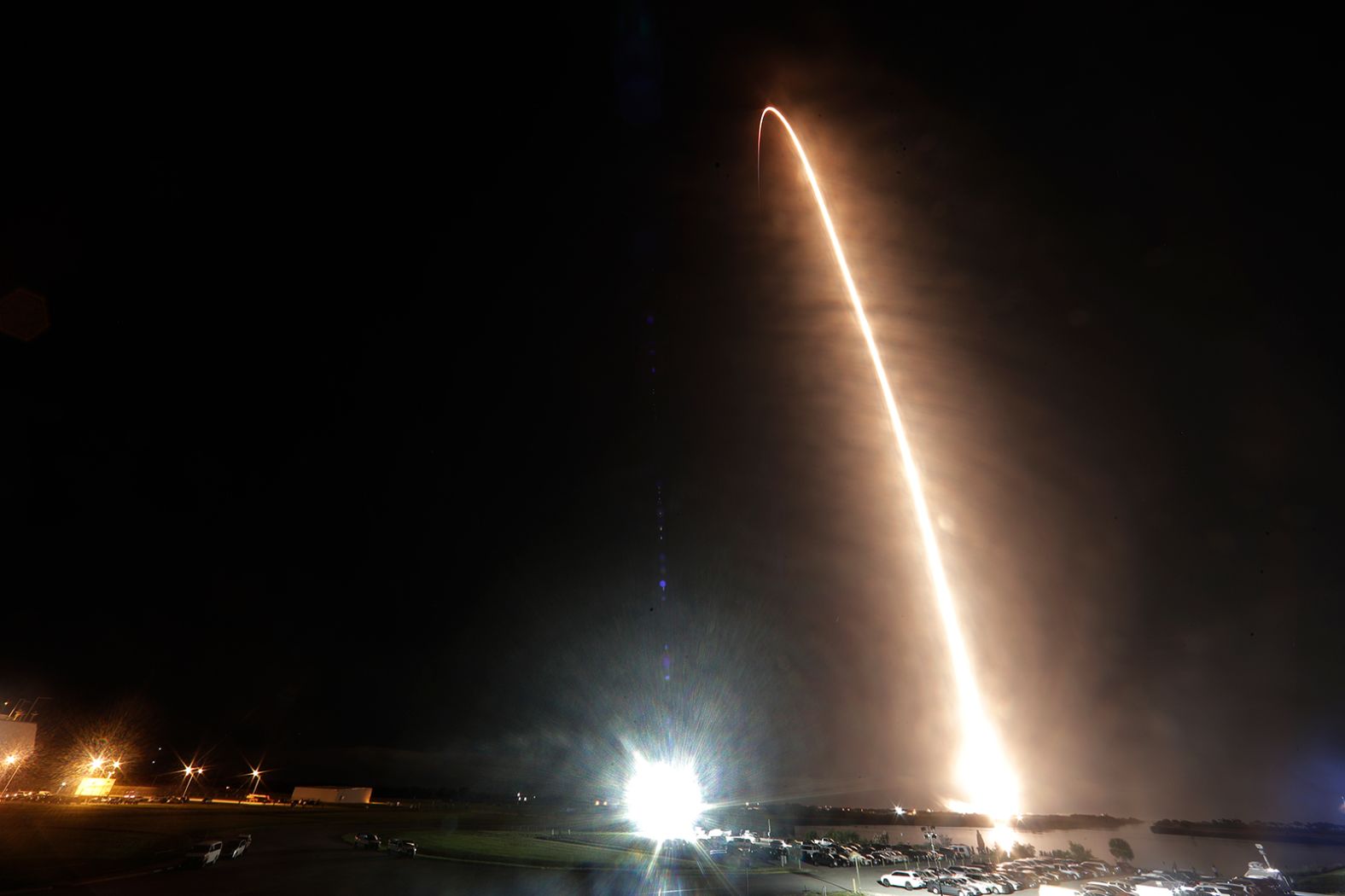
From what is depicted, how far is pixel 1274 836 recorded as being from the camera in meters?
73.9

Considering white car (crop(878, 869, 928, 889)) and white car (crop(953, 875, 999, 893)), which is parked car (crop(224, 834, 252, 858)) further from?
white car (crop(953, 875, 999, 893))

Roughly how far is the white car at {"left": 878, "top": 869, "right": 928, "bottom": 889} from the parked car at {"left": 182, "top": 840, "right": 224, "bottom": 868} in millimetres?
27078

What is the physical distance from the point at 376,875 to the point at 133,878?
7.58 meters

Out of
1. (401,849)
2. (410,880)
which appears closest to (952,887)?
(410,880)

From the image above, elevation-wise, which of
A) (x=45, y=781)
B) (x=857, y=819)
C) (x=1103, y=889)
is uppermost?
(x=1103, y=889)

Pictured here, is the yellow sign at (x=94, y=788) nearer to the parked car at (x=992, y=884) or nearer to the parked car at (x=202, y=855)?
the parked car at (x=202, y=855)

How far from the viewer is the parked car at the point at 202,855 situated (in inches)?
855

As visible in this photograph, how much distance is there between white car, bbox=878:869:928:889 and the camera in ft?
74.0

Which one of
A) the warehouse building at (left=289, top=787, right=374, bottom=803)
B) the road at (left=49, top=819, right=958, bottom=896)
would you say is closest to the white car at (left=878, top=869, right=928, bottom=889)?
the road at (left=49, top=819, right=958, bottom=896)

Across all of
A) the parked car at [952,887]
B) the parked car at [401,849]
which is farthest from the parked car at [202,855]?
the parked car at [952,887]

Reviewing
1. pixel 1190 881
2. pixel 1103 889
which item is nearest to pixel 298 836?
pixel 1103 889

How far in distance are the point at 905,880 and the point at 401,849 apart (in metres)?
24.7

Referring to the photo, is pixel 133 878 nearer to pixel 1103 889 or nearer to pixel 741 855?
pixel 741 855

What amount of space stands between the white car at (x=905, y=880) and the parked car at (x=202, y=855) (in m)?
27.1
